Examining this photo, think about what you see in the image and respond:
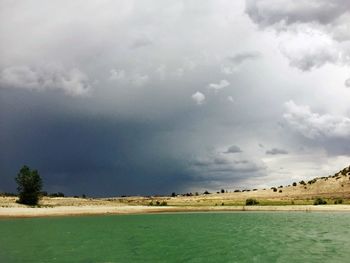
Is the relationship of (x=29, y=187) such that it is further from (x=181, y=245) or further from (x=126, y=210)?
(x=181, y=245)

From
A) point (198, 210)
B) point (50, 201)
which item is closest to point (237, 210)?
point (198, 210)

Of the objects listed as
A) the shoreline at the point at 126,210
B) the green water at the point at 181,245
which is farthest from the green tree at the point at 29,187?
the green water at the point at 181,245

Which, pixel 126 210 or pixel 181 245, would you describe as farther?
pixel 126 210

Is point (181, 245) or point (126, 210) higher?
point (126, 210)

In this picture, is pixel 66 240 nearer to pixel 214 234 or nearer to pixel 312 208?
pixel 214 234

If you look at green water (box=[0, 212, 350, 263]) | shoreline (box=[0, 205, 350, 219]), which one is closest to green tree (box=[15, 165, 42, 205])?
shoreline (box=[0, 205, 350, 219])

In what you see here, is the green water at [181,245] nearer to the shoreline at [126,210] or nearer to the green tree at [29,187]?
the shoreline at [126,210]

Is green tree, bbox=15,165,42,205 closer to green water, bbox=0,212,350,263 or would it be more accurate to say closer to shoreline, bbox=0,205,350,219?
shoreline, bbox=0,205,350,219

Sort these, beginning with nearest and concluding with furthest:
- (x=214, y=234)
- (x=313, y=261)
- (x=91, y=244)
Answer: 1. (x=313, y=261)
2. (x=91, y=244)
3. (x=214, y=234)

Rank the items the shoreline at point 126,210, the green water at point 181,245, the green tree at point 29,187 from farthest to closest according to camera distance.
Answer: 1. the green tree at point 29,187
2. the shoreline at point 126,210
3. the green water at point 181,245

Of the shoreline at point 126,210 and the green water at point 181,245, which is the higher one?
the shoreline at point 126,210

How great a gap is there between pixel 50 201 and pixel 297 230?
11068 centimetres

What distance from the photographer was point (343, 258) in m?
43.3

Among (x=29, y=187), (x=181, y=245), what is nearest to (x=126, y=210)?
(x=29, y=187)
